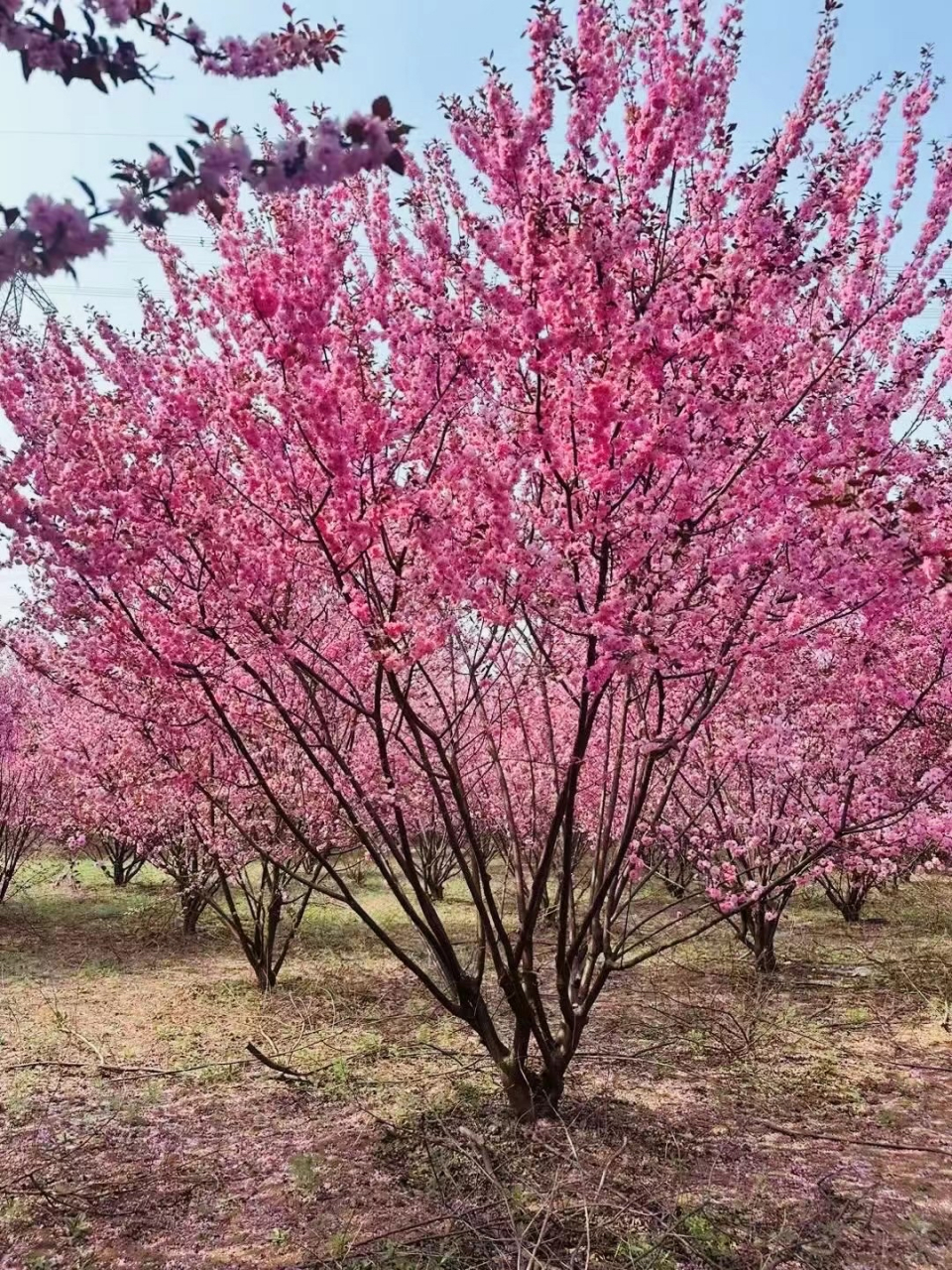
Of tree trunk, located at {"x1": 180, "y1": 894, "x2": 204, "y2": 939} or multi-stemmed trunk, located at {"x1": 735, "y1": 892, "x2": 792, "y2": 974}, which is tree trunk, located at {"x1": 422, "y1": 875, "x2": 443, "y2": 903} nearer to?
tree trunk, located at {"x1": 180, "y1": 894, "x2": 204, "y2": 939}

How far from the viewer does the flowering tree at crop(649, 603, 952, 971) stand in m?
5.81

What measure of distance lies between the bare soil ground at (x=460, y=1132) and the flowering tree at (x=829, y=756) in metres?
1.20

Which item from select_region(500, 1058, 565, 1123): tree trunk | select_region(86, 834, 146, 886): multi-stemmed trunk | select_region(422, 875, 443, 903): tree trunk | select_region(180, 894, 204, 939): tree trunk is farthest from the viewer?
select_region(86, 834, 146, 886): multi-stemmed trunk

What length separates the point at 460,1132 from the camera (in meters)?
4.62

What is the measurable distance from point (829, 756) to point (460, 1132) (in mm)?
4422

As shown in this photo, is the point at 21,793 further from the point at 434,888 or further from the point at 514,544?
the point at 514,544

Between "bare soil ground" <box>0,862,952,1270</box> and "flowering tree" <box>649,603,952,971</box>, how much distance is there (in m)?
1.20

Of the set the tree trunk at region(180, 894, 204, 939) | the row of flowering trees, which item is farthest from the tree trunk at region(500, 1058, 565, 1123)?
the tree trunk at region(180, 894, 204, 939)

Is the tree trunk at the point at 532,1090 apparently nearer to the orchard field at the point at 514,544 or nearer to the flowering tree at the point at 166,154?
the orchard field at the point at 514,544

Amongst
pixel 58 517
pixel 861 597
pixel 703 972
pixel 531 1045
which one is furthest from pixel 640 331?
pixel 703 972

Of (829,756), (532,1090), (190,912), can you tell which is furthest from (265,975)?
(829,756)

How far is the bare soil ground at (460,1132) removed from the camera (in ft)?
12.0

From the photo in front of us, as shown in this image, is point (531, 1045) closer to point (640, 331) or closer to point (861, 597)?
point (861, 597)

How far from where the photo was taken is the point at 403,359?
413 cm
